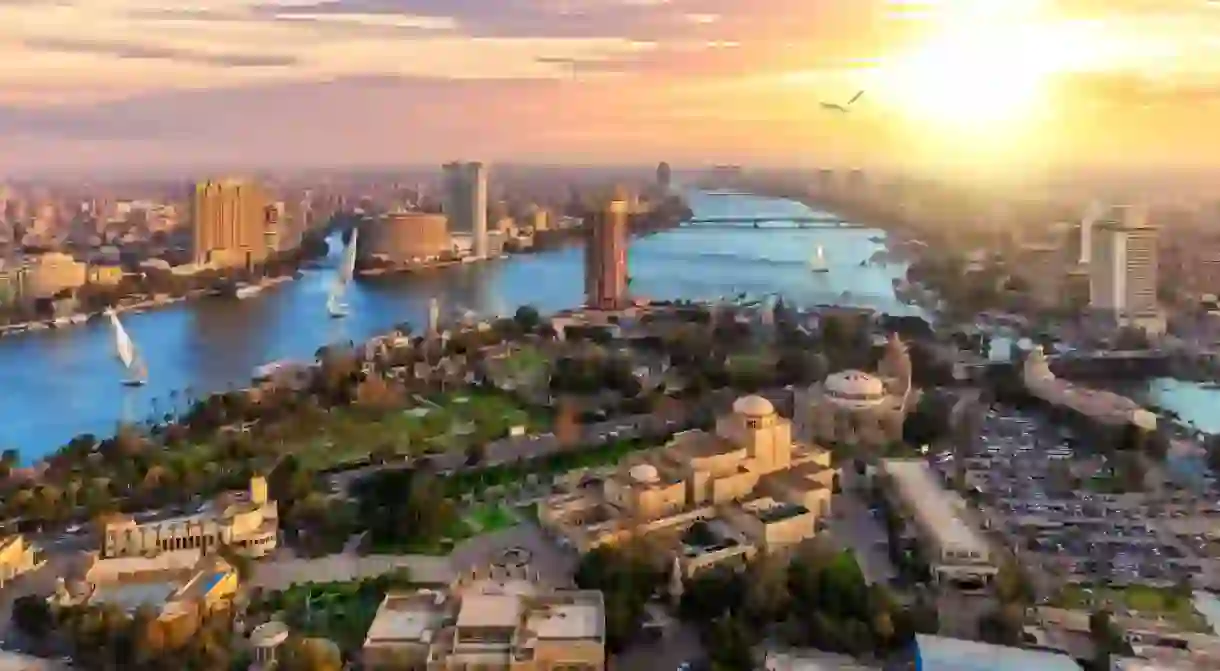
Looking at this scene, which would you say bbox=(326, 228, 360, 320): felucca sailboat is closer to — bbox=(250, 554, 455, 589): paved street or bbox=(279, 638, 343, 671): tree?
bbox=(250, 554, 455, 589): paved street

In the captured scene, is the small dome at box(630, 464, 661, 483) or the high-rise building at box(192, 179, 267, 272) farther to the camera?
the high-rise building at box(192, 179, 267, 272)

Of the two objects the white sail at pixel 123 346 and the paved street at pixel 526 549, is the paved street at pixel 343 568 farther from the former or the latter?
the white sail at pixel 123 346

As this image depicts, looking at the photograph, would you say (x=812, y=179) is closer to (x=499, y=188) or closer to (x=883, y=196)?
(x=883, y=196)

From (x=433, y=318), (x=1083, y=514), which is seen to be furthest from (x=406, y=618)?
(x=433, y=318)

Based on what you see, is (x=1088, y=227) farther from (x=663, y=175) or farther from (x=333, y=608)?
(x=333, y=608)

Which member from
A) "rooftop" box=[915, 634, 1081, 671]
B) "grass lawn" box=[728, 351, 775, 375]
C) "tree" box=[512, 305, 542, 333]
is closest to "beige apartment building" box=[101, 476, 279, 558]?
"rooftop" box=[915, 634, 1081, 671]

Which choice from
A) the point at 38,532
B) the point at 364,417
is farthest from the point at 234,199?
the point at 38,532
